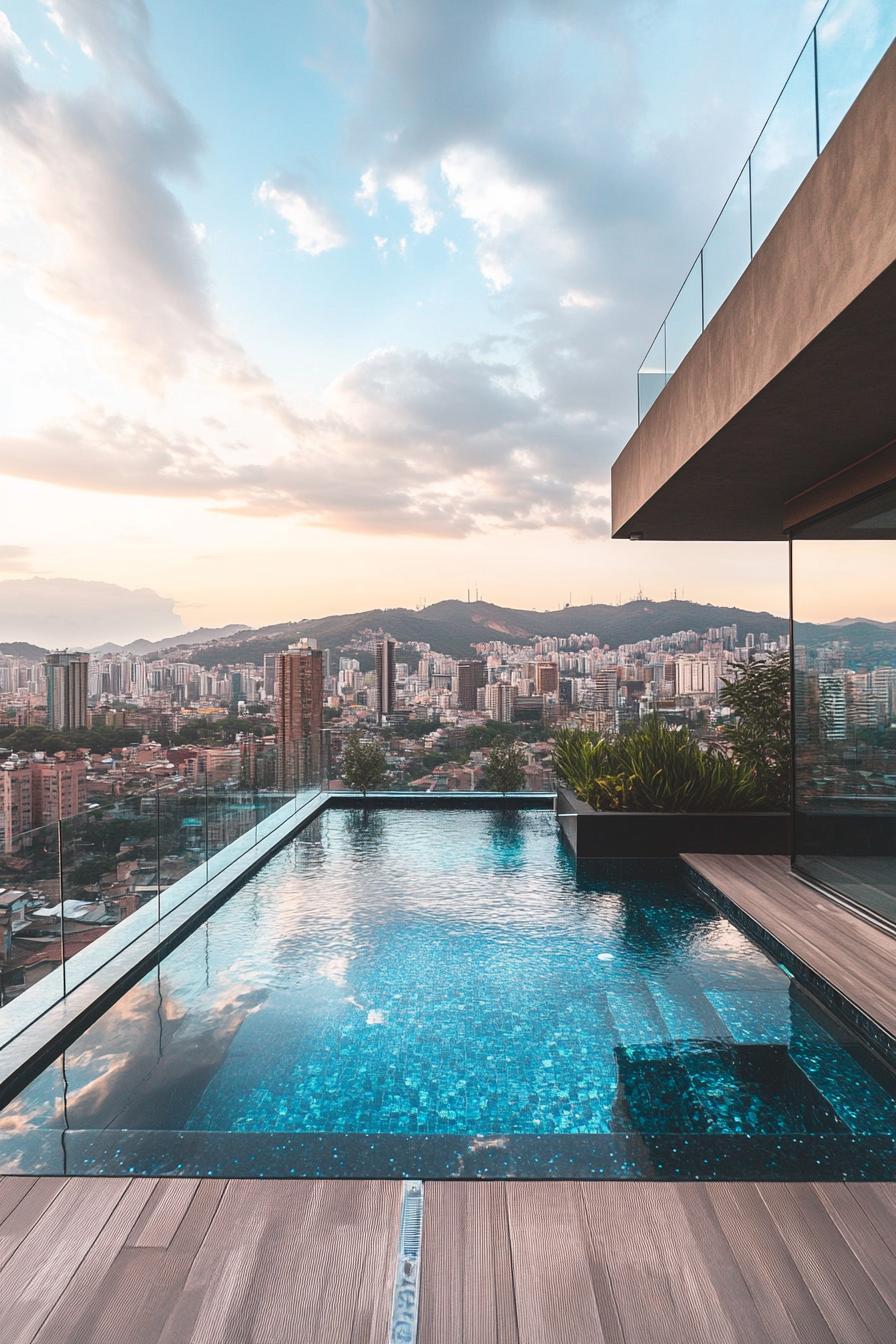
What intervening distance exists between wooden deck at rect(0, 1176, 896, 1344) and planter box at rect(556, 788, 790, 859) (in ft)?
18.2

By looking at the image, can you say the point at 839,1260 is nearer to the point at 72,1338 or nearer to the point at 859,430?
the point at 72,1338

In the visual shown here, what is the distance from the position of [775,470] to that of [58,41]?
32.5 feet

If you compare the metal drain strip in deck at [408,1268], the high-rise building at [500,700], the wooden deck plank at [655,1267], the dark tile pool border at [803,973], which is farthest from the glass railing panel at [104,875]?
the high-rise building at [500,700]

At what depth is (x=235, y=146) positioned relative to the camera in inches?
463

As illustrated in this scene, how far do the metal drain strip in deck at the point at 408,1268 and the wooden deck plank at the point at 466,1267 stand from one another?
23 millimetres

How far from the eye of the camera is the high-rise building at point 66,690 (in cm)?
1365

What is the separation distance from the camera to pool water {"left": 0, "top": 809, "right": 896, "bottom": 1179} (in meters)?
3.10

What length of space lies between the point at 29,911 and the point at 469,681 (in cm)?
1227

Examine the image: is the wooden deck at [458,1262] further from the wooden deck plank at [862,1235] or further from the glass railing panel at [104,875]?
the glass railing panel at [104,875]

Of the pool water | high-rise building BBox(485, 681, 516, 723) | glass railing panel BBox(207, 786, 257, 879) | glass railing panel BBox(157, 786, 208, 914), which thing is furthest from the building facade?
high-rise building BBox(485, 681, 516, 723)

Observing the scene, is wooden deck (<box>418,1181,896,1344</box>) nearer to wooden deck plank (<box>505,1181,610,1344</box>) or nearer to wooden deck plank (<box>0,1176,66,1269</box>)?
wooden deck plank (<box>505,1181,610,1344</box>)

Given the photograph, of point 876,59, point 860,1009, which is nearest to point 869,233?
point 876,59

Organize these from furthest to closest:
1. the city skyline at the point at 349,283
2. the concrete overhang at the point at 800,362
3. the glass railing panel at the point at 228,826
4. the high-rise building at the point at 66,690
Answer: the high-rise building at the point at 66,690
the city skyline at the point at 349,283
the glass railing panel at the point at 228,826
the concrete overhang at the point at 800,362

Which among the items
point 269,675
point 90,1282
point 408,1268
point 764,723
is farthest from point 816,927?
point 269,675
